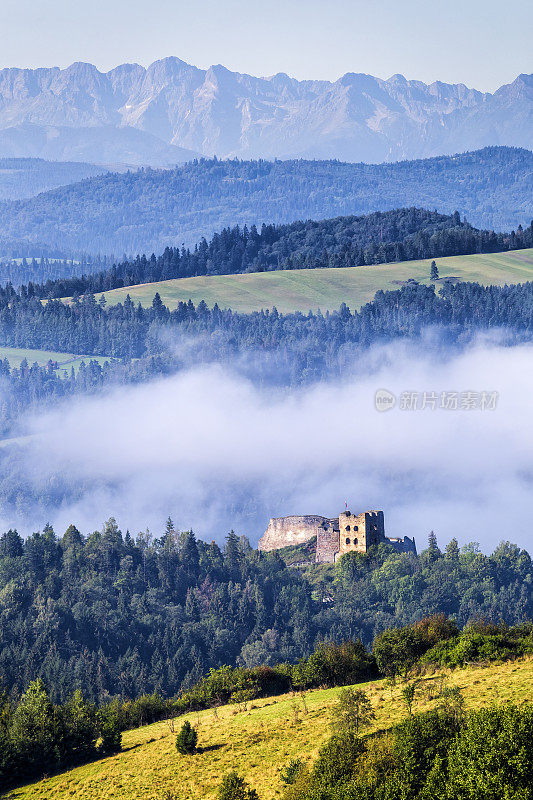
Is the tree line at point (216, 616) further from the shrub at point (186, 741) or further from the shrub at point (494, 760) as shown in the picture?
the shrub at point (494, 760)

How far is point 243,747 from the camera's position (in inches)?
3310

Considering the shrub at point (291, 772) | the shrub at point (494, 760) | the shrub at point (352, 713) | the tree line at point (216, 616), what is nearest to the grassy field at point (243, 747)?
the shrub at point (291, 772)

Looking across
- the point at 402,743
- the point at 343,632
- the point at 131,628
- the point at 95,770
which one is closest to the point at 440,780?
the point at 402,743

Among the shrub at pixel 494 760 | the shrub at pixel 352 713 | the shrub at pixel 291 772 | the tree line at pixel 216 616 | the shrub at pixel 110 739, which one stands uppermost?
the shrub at pixel 494 760

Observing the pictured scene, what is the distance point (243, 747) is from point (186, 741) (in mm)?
4118

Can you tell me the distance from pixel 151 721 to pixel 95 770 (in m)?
14.2

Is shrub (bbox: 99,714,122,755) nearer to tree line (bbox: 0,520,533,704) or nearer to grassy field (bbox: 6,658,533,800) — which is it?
grassy field (bbox: 6,658,533,800)

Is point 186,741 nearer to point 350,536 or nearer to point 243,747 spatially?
point 243,747

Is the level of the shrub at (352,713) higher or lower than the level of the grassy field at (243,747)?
higher

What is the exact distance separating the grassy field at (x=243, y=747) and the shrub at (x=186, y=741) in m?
0.54

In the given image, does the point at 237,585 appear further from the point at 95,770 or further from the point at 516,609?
the point at 95,770

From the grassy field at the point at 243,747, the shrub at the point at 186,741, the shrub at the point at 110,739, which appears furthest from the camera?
the shrub at the point at 110,739

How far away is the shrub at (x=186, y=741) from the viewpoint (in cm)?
8550

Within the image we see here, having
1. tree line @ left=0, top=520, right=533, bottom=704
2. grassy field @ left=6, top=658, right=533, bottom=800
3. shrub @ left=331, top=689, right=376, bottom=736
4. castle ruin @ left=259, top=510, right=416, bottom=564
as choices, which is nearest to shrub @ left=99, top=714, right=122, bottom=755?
grassy field @ left=6, top=658, right=533, bottom=800
